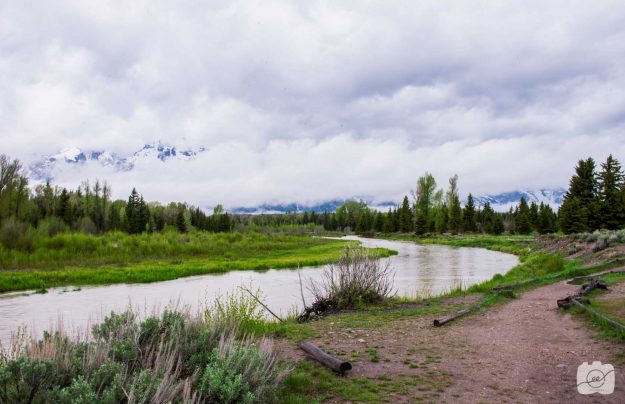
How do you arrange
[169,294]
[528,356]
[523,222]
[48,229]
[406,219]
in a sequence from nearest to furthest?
[528,356] → [169,294] → [48,229] → [523,222] → [406,219]

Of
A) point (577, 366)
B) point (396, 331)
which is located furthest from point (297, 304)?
point (577, 366)

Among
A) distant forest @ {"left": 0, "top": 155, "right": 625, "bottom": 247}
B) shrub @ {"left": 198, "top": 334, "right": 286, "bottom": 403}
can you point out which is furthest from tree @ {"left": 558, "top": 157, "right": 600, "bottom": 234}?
shrub @ {"left": 198, "top": 334, "right": 286, "bottom": 403}

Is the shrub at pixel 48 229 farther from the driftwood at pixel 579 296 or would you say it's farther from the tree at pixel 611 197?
the tree at pixel 611 197

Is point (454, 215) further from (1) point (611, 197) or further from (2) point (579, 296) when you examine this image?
(2) point (579, 296)

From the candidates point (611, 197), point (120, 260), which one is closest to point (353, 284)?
point (120, 260)

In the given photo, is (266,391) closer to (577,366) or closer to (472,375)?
(472,375)

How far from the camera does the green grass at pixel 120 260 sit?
23.5 meters

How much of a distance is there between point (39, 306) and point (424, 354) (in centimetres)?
1601

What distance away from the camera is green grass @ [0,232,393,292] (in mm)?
23531

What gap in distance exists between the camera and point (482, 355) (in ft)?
25.8

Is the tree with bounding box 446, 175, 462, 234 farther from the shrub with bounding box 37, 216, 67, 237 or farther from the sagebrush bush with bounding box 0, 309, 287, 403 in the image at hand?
the sagebrush bush with bounding box 0, 309, 287, 403

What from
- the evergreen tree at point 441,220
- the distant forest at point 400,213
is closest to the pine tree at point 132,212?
the distant forest at point 400,213

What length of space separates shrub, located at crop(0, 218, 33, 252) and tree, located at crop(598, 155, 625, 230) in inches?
2213
